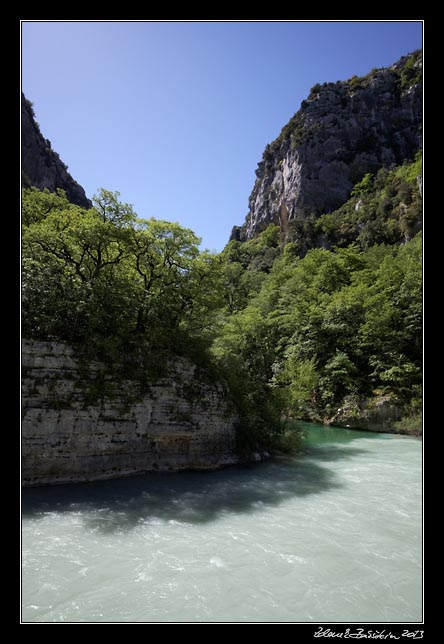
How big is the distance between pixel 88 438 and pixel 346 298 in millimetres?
24266

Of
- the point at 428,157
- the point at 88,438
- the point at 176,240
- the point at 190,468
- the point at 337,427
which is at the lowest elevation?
the point at 337,427

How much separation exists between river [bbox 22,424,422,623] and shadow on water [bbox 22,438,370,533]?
5cm

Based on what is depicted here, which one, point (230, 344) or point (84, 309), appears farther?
point (230, 344)

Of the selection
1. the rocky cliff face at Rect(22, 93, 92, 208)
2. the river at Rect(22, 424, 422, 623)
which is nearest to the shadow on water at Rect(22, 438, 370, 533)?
the river at Rect(22, 424, 422, 623)

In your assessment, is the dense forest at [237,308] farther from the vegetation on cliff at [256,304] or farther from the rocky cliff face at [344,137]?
the rocky cliff face at [344,137]

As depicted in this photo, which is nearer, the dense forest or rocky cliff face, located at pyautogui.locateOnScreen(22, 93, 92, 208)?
the dense forest

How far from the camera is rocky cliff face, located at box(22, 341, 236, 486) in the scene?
10.3 m

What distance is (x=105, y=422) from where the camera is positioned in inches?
440

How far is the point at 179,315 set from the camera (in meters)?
15.2

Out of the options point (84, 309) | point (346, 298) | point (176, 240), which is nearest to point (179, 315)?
point (176, 240)

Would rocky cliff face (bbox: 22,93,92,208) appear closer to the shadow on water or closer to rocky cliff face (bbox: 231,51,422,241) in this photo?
rocky cliff face (bbox: 231,51,422,241)

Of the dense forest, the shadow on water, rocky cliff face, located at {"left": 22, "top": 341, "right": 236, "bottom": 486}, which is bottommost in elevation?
the shadow on water

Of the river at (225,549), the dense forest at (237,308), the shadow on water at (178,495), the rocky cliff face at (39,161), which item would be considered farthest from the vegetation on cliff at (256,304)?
the rocky cliff face at (39,161)

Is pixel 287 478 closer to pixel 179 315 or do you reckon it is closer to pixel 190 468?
pixel 190 468
